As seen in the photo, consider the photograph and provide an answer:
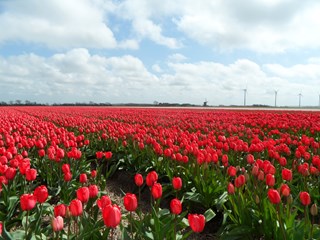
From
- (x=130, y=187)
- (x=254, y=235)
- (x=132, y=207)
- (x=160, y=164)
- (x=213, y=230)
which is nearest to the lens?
(x=132, y=207)

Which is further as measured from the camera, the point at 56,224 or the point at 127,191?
the point at 127,191

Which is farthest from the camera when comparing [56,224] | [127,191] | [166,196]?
[127,191]

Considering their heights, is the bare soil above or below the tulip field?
below

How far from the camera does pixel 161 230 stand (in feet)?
9.41

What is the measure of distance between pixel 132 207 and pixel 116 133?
5844mm

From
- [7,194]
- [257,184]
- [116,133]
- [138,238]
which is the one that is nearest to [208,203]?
[257,184]

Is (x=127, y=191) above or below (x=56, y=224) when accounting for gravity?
below

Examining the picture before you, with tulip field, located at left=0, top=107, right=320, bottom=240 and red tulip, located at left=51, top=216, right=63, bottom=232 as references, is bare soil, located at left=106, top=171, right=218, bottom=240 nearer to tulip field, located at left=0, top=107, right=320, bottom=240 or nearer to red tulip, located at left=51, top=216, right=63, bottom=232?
tulip field, located at left=0, top=107, right=320, bottom=240

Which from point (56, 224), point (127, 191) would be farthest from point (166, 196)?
point (56, 224)

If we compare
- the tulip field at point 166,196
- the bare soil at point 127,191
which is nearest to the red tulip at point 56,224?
the tulip field at point 166,196

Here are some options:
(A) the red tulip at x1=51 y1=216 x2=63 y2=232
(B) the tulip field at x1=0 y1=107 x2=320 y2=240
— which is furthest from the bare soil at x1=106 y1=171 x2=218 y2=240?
(A) the red tulip at x1=51 y1=216 x2=63 y2=232

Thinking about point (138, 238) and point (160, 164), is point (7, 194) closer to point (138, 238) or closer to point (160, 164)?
point (138, 238)

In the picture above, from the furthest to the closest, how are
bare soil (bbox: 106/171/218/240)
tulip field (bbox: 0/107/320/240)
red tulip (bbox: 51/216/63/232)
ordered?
bare soil (bbox: 106/171/218/240)
tulip field (bbox: 0/107/320/240)
red tulip (bbox: 51/216/63/232)

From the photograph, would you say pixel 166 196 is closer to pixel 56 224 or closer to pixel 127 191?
pixel 127 191
